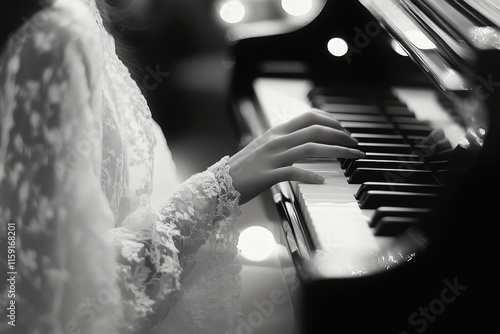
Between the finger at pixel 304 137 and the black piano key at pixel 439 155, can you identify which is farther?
the finger at pixel 304 137

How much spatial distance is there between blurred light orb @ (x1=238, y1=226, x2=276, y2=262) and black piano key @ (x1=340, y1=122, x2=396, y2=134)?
0.49 m

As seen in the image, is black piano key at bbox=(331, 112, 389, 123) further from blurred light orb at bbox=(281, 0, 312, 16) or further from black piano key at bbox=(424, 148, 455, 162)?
blurred light orb at bbox=(281, 0, 312, 16)

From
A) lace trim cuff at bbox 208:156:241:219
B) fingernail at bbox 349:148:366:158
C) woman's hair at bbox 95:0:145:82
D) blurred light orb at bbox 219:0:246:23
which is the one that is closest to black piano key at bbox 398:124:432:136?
fingernail at bbox 349:148:366:158

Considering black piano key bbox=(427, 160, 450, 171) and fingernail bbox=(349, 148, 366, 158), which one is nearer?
black piano key bbox=(427, 160, 450, 171)

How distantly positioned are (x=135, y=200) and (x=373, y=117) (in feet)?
1.74

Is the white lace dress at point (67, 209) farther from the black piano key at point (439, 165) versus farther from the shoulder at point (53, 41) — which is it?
the black piano key at point (439, 165)

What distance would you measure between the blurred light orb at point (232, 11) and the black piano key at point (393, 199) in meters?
2.33

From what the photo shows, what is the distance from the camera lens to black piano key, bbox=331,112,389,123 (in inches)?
46.5

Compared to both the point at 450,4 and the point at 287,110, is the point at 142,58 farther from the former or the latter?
the point at 450,4

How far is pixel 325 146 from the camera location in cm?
99

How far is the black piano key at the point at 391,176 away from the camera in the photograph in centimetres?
91

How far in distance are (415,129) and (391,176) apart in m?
0.15

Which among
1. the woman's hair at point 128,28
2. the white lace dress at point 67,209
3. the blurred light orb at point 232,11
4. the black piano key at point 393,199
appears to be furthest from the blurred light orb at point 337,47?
the blurred light orb at point 232,11

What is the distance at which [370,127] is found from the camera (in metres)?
1.15
